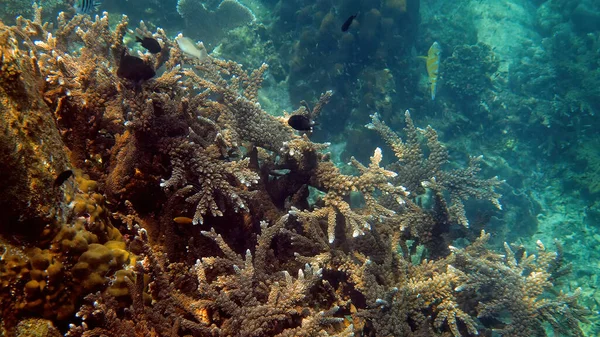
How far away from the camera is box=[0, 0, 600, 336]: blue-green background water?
8.79 m

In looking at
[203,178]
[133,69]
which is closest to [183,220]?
[203,178]

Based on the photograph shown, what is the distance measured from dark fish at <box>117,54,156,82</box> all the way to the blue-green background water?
235 inches

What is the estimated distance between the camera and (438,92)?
1036 cm

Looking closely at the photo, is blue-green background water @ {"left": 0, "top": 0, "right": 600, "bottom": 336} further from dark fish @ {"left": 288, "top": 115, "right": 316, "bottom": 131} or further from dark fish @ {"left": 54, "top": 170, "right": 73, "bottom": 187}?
dark fish @ {"left": 54, "top": 170, "right": 73, "bottom": 187}

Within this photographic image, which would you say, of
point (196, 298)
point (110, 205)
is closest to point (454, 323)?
point (196, 298)

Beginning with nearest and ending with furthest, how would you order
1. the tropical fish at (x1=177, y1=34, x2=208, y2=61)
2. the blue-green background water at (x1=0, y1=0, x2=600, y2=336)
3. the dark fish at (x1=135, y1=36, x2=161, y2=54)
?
the dark fish at (x1=135, y1=36, x2=161, y2=54), the tropical fish at (x1=177, y1=34, x2=208, y2=61), the blue-green background water at (x1=0, y1=0, x2=600, y2=336)

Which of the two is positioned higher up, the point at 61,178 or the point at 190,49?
Result: the point at 190,49

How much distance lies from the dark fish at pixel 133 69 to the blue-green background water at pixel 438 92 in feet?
19.6

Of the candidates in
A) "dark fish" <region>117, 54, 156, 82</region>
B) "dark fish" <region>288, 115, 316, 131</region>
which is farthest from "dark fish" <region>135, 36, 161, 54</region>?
"dark fish" <region>288, 115, 316, 131</region>

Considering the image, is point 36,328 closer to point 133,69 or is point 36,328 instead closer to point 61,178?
point 61,178

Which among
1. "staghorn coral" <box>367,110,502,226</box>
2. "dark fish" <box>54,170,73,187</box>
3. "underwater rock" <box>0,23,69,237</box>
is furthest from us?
"staghorn coral" <box>367,110,502,226</box>

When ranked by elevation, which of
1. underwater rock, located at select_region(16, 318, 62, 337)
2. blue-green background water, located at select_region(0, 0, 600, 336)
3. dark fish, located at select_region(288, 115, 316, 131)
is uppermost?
blue-green background water, located at select_region(0, 0, 600, 336)

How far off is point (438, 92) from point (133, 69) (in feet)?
31.3

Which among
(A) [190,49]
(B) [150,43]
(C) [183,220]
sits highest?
(A) [190,49]
